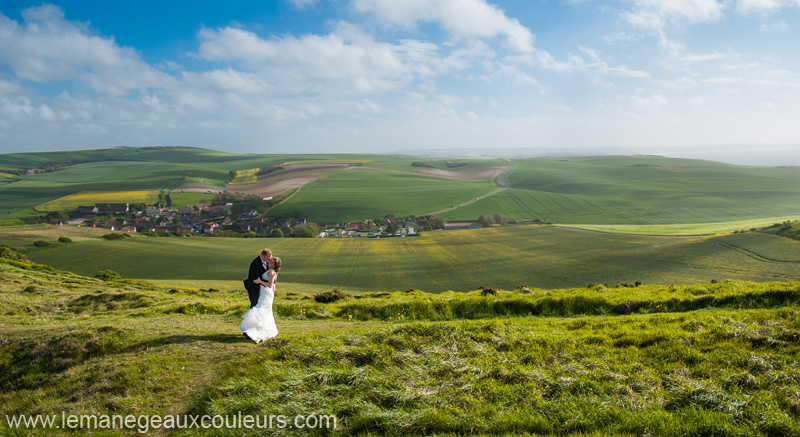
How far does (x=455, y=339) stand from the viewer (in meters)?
9.52

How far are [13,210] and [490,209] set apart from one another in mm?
150516

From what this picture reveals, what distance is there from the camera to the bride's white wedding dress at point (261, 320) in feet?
33.8

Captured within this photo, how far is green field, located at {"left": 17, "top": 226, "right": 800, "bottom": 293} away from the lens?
4794 centimetres

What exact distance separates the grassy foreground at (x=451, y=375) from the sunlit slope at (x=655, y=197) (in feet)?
350

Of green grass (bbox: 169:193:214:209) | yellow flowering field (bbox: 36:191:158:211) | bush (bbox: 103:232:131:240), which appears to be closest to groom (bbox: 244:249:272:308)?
bush (bbox: 103:232:131:240)

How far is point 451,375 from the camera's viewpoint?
25.1 feet

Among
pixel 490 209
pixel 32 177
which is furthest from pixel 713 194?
pixel 32 177

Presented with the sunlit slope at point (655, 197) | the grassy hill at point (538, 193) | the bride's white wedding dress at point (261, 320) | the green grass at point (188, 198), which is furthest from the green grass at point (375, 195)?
the bride's white wedding dress at point (261, 320)

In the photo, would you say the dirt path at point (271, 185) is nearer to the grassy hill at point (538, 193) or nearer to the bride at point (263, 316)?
the grassy hill at point (538, 193)

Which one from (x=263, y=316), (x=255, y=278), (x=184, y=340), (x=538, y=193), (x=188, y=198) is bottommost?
(x=188, y=198)

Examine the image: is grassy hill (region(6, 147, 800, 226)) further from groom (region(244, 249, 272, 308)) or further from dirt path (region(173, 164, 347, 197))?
groom (region(244, 249, 272, 308))

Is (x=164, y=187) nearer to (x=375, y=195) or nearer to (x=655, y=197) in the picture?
(x=375, y=195)

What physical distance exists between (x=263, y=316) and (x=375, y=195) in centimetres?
13681

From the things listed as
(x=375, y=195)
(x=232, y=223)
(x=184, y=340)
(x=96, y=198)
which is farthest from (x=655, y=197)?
(x=96, y=198)
